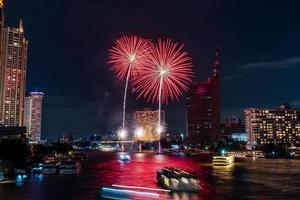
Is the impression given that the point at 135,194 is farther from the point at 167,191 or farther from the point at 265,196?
the point at 265,196

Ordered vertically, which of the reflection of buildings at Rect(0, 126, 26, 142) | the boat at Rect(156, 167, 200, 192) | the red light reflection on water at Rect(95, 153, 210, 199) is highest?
the reflection of buildings at Rect(0, 126, 26, 142)

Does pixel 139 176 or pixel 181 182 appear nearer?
pixel 181 182

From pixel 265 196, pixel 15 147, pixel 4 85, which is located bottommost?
pixel 265 196

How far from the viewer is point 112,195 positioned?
41.4 m

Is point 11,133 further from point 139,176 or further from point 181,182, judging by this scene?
point 181,182

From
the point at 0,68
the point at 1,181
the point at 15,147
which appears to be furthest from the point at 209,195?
the point at 0,68

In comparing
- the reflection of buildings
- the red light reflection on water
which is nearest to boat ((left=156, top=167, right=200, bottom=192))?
the red light reflection on water

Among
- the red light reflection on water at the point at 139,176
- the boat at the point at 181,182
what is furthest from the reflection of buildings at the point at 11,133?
the boat at the point at 181,182

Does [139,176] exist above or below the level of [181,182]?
below

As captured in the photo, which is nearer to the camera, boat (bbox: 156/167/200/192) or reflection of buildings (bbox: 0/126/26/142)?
boat (bbox: 156/167/200/192)

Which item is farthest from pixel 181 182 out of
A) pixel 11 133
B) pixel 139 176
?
pixel 11 133

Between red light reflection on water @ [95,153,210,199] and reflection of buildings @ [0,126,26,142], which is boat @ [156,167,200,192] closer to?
red light reflection on water @ [95,153,210,199]

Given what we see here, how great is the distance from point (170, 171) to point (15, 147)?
1631 inches

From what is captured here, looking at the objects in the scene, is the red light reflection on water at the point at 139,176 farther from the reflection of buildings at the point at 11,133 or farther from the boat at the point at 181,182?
the reflection of buildings at the point at 11,133
